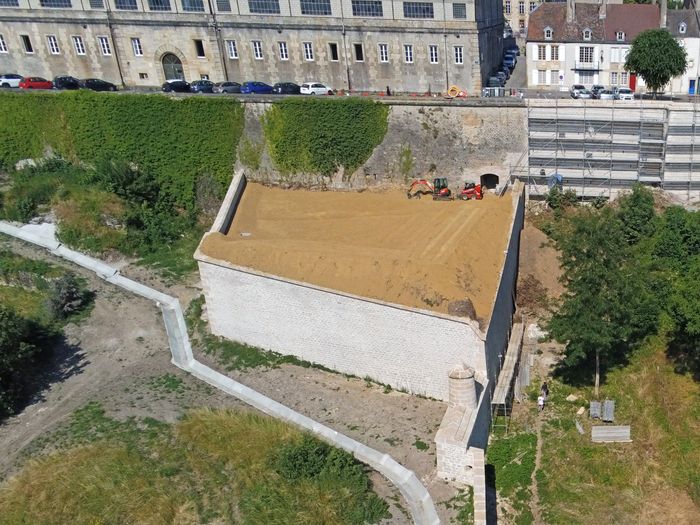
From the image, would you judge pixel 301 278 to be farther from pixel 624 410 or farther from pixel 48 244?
pixel 48 244

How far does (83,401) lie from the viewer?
2864 cm

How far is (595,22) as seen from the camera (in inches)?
1973

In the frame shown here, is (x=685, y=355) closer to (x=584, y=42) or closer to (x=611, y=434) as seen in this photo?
(x=611, y=434)

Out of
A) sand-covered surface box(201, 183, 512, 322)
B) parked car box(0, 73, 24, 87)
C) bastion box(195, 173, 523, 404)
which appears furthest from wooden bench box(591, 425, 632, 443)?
parked car box(0, 73, 24, 87)

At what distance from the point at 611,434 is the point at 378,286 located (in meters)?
10.2

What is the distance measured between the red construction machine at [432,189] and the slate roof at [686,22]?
22558mm

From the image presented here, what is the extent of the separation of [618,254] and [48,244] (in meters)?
29.7

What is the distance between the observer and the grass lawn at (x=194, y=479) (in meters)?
22.3

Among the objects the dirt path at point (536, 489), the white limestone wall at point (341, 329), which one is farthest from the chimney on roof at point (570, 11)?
the dirt path at point (536, 489)

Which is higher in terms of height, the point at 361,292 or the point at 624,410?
the point at 361,292

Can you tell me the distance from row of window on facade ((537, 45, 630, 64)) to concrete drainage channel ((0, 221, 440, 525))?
105ft

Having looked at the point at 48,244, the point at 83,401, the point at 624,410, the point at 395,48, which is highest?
the point at 395,48

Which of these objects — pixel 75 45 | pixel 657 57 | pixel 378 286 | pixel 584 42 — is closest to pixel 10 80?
pixel 75 45

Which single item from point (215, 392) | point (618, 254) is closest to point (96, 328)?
point (215, 392)
